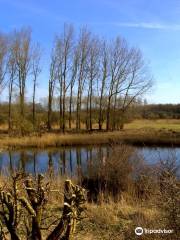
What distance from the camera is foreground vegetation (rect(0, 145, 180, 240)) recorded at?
4531mm

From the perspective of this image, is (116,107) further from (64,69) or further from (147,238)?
(147,238)

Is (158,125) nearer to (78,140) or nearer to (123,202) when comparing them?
(78,140)

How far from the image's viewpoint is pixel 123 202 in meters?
7.62

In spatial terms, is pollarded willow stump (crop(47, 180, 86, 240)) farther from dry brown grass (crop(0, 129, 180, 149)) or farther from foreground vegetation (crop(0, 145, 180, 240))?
dry brown grass (crop(0, 129, 180, 149))

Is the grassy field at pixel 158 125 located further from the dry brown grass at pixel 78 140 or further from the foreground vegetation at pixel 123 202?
the foreground vegetation at pixel 123 202

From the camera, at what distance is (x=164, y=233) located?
452 centimetres

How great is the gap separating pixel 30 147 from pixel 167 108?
5112cm

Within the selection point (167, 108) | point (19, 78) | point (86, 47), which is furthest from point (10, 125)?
point (167, 108)

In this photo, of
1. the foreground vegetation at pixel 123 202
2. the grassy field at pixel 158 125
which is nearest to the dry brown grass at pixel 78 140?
the grassy field at pixel 158 125

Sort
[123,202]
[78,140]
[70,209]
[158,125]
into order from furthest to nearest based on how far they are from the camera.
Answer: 1. [158,125]
2. [78,140]
3. [123,202]
4. [70,209]

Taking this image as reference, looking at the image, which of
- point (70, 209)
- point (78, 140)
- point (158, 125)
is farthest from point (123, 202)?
point (158, 125)

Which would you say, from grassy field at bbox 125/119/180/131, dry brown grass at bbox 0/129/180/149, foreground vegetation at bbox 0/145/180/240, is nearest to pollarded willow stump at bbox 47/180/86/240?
foreground vegetation at bbox 0/145/180/240

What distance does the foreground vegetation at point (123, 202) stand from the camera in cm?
453

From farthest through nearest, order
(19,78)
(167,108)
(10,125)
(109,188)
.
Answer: (167,108) → (19,78) → (10,125) → (109,188)
